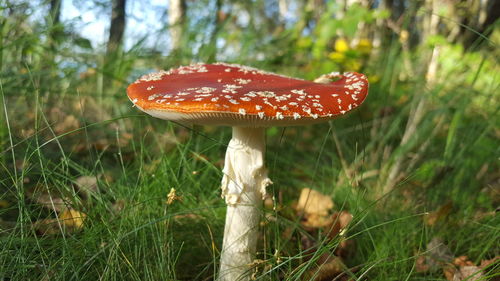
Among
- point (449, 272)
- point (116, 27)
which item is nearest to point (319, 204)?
point (449, 272)

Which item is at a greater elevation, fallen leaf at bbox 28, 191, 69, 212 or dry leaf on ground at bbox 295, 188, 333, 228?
fallen leaf at bbox 28, 191, 69, 212

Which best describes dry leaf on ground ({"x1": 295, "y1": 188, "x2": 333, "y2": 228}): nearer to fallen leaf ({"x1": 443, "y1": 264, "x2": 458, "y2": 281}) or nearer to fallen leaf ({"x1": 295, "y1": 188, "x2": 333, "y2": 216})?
fallen leaf ({"x1": 295, "y1": 188, "x2": 333, "y2": 216})

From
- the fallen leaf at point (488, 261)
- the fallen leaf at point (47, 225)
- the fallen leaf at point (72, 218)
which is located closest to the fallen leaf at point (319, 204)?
the fallen leaf at point (488, 261)

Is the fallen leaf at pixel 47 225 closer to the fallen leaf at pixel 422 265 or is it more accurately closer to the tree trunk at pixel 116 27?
the fallen leaf at pixel 422 265

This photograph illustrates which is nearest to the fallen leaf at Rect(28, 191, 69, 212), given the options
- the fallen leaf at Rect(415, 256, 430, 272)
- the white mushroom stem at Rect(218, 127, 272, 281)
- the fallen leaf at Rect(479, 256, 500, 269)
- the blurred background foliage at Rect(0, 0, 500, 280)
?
the blurred background foliage at Rect(0, 0, 500, 280)

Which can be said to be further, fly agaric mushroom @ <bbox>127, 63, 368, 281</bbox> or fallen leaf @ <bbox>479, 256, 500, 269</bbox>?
fallen leaf @ <bbox>479, 256, 500, 269</bbox>

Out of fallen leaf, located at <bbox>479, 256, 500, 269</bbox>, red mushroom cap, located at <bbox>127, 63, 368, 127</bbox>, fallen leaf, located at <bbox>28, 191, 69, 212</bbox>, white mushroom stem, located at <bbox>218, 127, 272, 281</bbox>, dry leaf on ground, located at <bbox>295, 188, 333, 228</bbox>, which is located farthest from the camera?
dry leaf on ground, located at <bbox>295, 188, 333, 228</bbox>
